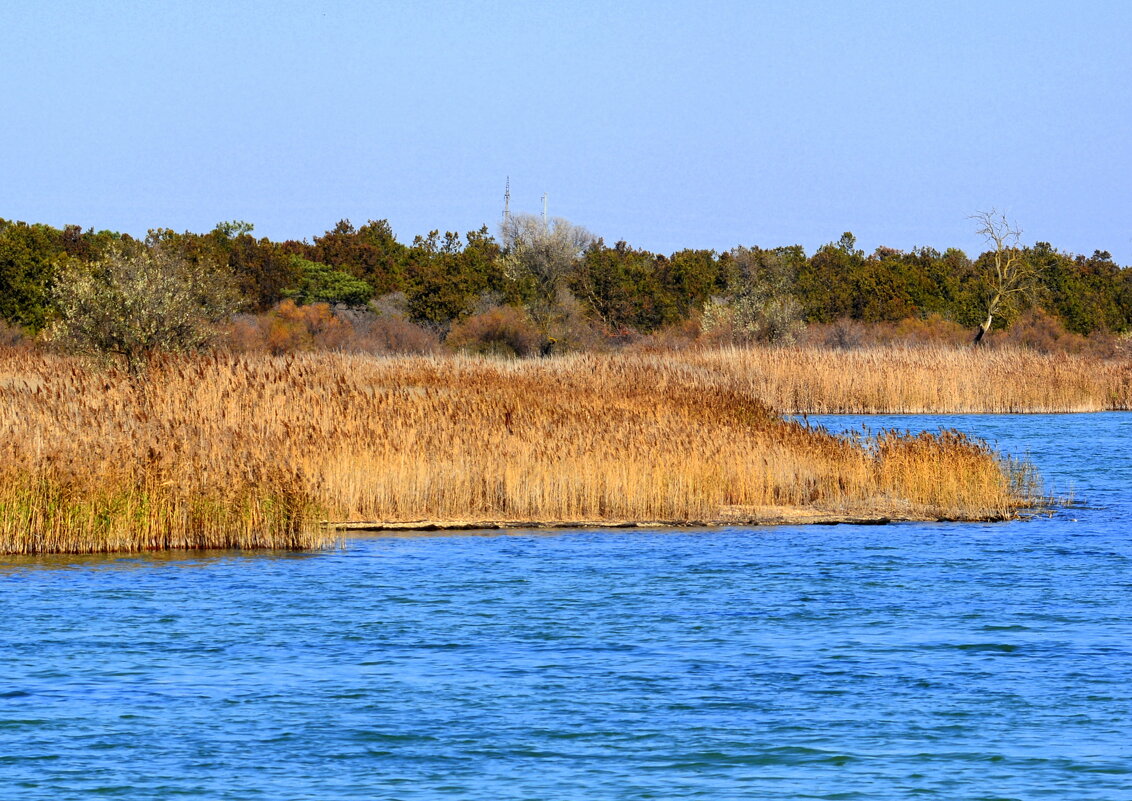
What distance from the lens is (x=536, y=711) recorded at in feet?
36.7

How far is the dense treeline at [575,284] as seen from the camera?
62062 millimetres

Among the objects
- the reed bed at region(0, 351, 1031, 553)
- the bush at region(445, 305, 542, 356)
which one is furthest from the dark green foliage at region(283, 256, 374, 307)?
the reed bed at region(0, 351, 1031, 553)

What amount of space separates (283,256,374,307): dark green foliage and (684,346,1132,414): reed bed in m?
25.1

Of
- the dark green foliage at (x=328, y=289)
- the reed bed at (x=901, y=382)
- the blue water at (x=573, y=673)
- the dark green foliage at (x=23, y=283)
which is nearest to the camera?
the blue water at (x=573, y=673)

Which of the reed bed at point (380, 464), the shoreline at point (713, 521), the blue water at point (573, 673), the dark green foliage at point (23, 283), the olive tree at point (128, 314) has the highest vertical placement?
the dark green foliage at point (23, 283)

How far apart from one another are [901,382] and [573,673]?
1331 inches

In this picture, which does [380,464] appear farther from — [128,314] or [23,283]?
[23,283]

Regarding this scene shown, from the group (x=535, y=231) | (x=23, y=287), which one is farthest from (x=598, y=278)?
(x=23, y=287)

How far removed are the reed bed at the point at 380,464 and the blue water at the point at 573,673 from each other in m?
0.81

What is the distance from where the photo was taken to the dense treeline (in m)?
62.1

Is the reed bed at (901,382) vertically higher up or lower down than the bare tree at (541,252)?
lower down

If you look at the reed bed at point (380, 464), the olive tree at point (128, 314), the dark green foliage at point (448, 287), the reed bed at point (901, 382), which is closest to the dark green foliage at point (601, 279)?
the dark green foliage at point (448, 287)

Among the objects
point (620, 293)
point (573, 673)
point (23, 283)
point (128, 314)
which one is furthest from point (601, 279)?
point (573, 673)

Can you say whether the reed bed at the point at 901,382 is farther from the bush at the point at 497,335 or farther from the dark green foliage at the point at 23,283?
the dark green foliage at the point at 23,283
